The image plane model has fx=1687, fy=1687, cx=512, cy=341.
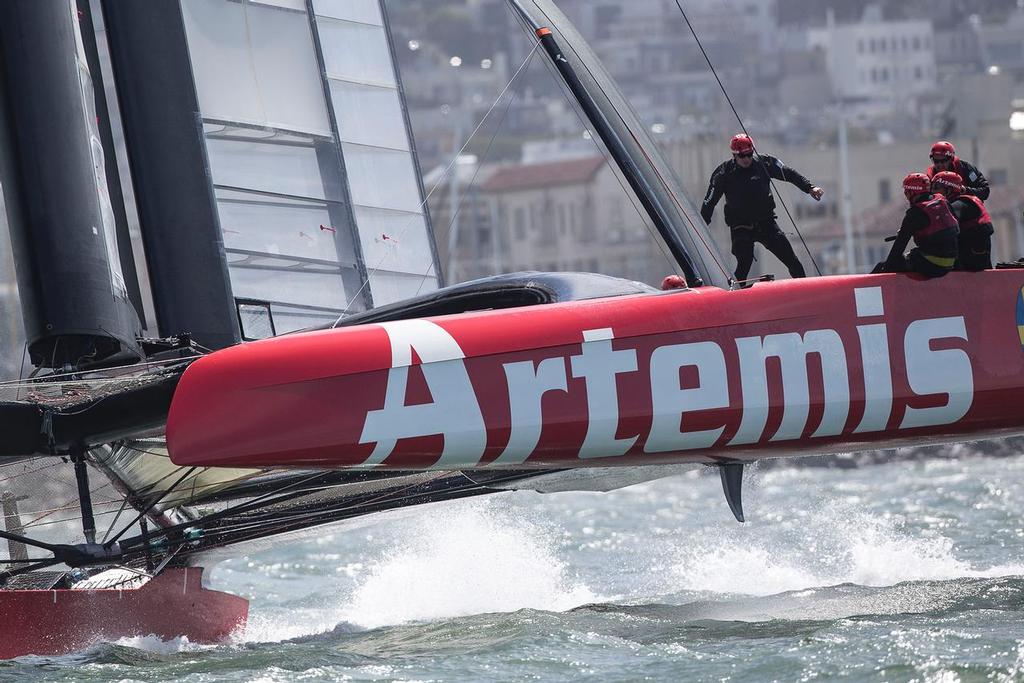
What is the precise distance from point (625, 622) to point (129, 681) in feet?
5.06

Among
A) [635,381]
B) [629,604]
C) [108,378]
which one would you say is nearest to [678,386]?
[635,381]

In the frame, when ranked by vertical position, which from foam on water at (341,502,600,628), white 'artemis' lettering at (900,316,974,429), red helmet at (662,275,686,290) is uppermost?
red helmet at (662,275,686,290)

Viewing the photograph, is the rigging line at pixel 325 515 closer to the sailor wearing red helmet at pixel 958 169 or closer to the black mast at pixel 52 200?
the black mast at pixel 52 200

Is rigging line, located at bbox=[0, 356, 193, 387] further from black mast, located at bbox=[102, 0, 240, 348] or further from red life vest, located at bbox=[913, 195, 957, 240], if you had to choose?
red life vest, located at bbox=[913, 195, 957, 240]

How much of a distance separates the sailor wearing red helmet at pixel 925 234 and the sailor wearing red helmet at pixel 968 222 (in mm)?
90

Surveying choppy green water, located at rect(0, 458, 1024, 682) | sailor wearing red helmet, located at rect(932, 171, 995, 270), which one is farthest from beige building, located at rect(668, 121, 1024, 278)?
sailor wearing red helmet, located at rect(932, 171, 995, 270)

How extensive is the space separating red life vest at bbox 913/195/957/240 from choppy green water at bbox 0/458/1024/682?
1.14 metres

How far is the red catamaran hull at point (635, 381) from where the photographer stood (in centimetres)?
456

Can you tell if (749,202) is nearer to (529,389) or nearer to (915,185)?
(915,185)

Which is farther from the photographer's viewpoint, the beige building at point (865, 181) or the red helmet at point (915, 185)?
the beige building at point (865, 181)

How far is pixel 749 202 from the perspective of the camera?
18.5ft

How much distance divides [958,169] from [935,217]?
0.58m

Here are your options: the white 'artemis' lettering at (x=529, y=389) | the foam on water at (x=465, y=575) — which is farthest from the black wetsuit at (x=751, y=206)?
the foam on water at (x=465, y=575)

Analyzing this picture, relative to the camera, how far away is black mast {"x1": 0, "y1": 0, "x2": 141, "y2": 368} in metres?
4.95
